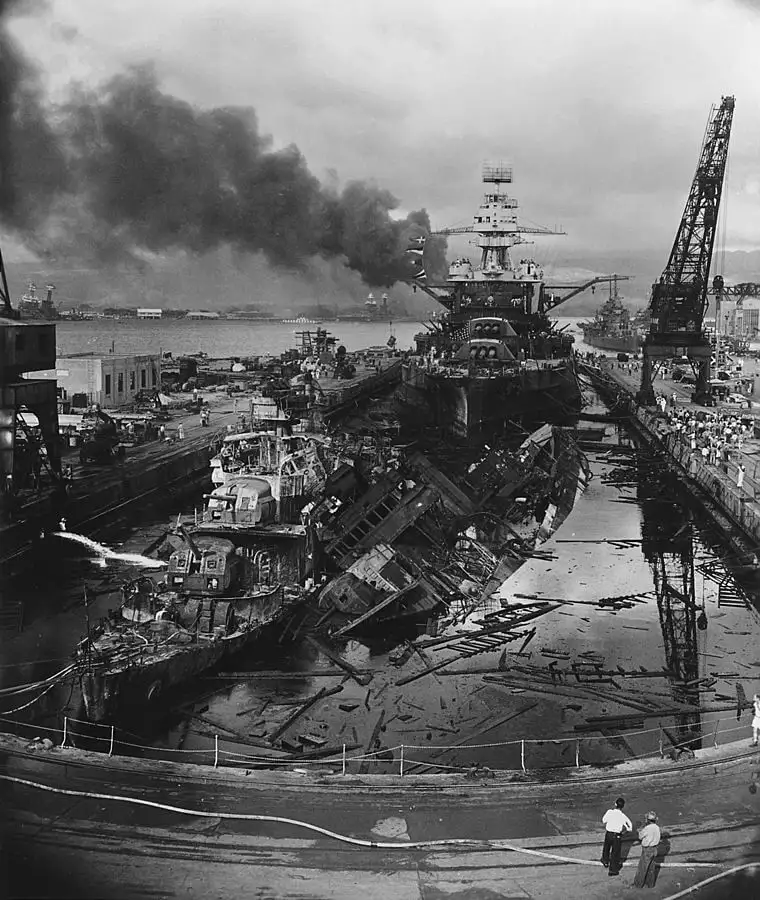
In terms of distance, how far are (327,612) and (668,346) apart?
26.3 m

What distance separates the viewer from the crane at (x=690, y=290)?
32.2 meters

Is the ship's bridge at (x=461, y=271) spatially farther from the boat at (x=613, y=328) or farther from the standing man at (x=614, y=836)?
the standing man at (x=614, y=836)

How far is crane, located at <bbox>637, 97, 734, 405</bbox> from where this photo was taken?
3222cm

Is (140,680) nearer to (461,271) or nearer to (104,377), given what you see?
(104,377)

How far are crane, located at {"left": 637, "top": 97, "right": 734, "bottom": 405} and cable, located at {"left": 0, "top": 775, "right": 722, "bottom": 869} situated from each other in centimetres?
2848

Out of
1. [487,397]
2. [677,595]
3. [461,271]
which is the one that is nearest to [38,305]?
[677,595]

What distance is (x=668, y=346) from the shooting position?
34.5 metres

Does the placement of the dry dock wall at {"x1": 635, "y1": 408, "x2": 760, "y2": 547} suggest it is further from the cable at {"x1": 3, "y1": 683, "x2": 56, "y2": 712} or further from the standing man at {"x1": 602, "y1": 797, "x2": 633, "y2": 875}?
the cable at {"x1": 3, "y1": 683, "x2": 56, "y2": 712}

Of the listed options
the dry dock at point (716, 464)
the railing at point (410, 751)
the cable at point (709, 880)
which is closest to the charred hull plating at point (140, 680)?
the railing at point (410, 751)

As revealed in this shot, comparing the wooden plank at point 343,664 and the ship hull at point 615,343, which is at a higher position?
the ship hull at point 615,343

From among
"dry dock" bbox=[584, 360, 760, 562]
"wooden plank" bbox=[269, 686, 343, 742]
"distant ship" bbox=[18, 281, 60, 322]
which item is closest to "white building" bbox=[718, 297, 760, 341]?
"dry dock" bbox=[584, 360, 760, 562]

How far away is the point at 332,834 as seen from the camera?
19.2 feet

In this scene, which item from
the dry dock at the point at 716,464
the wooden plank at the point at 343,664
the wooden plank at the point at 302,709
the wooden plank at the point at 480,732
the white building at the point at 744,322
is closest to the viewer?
the wooden plank at the point at 480,732

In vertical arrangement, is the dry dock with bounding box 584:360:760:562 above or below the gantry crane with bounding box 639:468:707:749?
above
